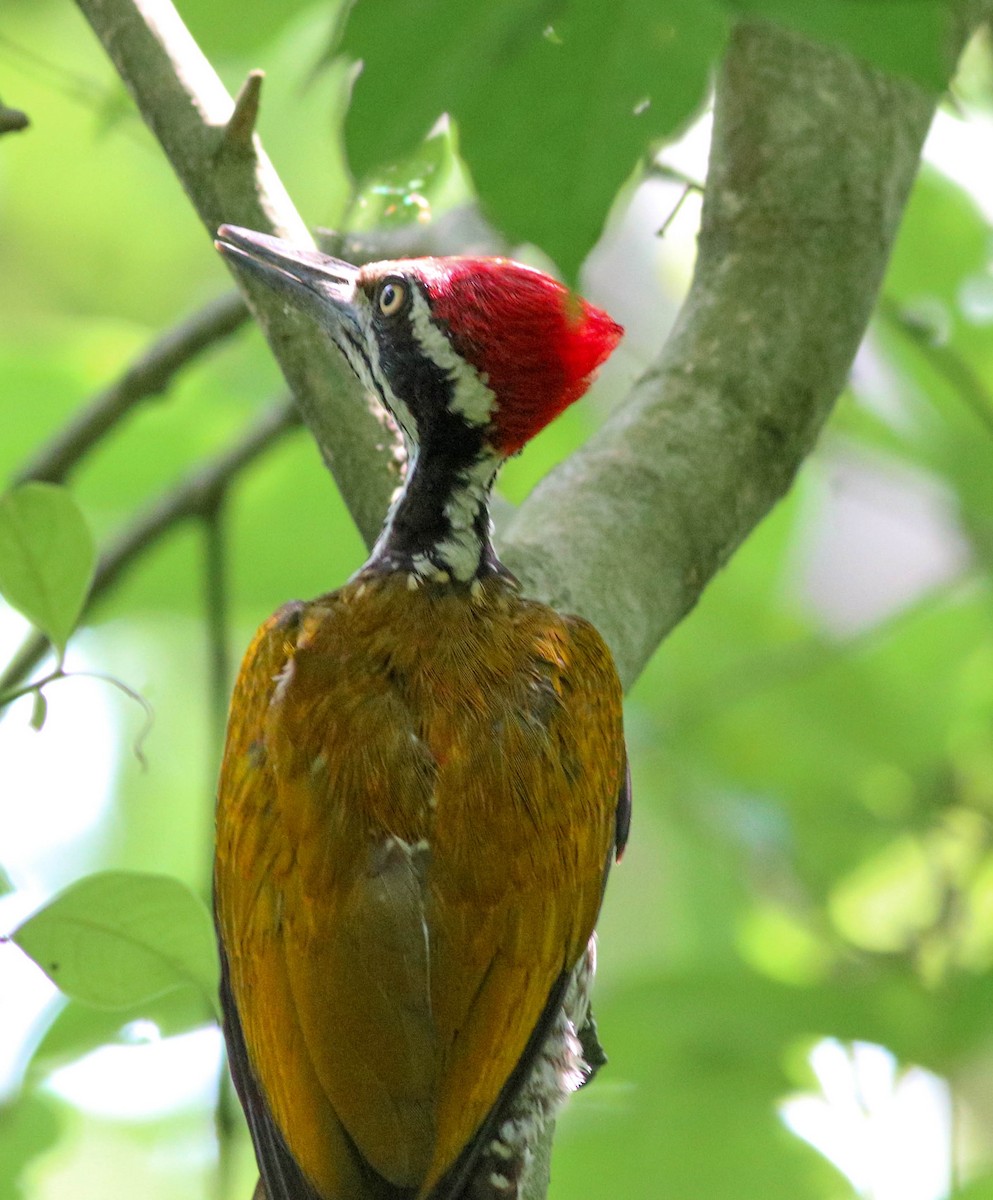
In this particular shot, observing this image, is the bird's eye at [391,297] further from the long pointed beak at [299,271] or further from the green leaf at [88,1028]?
the green leaf at [88,1028]

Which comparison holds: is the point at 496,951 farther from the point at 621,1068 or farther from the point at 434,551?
the point at 621,1068

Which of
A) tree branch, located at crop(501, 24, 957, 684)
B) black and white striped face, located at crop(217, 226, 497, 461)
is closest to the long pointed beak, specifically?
black and white striped face, located at crop(217, 226, 497, 461)

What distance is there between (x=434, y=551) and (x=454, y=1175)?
1.01m

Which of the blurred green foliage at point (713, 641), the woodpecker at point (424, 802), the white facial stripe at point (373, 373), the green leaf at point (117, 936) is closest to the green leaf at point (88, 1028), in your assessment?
the blurred green foliage at point (713, 641)

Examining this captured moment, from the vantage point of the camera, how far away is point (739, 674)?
158 inches

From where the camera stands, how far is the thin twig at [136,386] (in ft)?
11.3

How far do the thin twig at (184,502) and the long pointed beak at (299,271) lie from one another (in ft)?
2.68

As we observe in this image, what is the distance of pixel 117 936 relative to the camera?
189cm

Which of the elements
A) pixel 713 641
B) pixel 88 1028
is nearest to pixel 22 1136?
pixel 88 1028

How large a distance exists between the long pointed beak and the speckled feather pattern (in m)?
0.51

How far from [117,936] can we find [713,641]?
247 cm

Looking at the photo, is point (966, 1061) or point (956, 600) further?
point (956, 600)

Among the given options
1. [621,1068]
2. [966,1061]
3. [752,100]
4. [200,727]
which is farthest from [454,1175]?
[200,727]

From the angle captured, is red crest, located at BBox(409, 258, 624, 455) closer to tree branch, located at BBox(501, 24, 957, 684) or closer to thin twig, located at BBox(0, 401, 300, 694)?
tree branch, located at BBox(501, 24, 957, 684)
